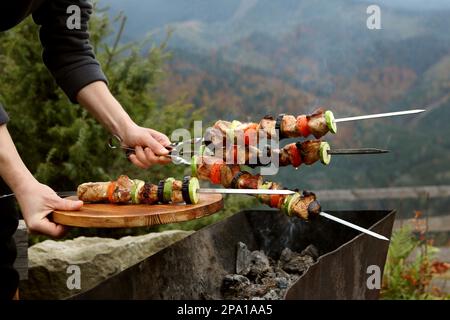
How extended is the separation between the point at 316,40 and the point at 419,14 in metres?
1.43

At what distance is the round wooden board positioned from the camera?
2.17 m

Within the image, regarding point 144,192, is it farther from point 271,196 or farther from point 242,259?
point 242,259

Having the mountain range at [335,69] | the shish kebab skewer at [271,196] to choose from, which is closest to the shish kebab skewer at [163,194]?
the shish kebab skewer at [271,196]

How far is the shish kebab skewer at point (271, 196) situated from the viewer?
248 centimetres

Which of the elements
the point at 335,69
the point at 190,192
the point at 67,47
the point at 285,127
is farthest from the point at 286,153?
the point at 335,69

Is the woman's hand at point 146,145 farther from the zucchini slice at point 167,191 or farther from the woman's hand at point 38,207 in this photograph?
the woman's hand at point 38,207

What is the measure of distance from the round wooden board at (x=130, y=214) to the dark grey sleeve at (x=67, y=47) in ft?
1.79

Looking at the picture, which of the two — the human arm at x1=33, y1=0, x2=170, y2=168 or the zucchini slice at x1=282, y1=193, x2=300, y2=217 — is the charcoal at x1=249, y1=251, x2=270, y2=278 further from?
the human arm at x1=33, y1=0, x2=170, y2=168

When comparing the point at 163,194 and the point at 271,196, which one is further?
the point at 271,196

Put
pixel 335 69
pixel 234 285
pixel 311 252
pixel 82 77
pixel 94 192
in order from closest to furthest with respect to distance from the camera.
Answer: pixel 94 192 < pixel 82 77 < pixel 234 285 < pixel 311 252 < pixel 335 69

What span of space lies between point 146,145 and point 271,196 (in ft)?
1.84

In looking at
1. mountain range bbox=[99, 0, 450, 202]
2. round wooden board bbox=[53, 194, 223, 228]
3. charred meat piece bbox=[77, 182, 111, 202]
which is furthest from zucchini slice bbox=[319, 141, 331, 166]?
mountain range bbox=[99, 0, 450, 202]

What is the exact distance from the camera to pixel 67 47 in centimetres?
267

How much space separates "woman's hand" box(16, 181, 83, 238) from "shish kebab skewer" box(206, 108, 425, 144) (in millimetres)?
768
